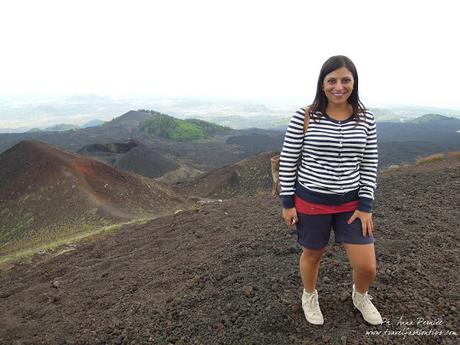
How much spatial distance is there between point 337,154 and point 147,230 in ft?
25.4

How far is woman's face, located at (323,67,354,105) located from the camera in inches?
108

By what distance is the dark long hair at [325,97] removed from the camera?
2.76 meters

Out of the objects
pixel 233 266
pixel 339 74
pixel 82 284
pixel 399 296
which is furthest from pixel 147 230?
pixel 339 74

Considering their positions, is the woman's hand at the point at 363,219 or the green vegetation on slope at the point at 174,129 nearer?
the woman's hand at the point at 363,219

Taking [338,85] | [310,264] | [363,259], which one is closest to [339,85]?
[338,85]

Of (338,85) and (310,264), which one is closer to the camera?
(338,85)

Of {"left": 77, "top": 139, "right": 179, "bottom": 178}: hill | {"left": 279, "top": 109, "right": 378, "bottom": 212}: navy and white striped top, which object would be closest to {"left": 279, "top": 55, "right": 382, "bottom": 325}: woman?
{"left": 279, "top": 109, "right": 378, "bottom": 212}: navy and white striped top

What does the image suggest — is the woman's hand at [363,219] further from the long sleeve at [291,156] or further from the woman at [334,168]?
the long sleeve at [291,156]

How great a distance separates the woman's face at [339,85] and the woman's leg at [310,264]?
1108 mm

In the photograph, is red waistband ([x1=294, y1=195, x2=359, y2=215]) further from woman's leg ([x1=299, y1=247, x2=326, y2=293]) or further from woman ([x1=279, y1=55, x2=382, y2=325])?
woman's leg ([x1=299, y1=247, x2=326, y2=293])

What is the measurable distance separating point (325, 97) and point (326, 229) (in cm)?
96

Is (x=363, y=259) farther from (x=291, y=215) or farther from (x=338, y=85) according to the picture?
(x=338, y=85)

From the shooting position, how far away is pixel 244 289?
3922mm

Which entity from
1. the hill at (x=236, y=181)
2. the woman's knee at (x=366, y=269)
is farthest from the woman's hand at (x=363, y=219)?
the hill at (x=236, y=181)
